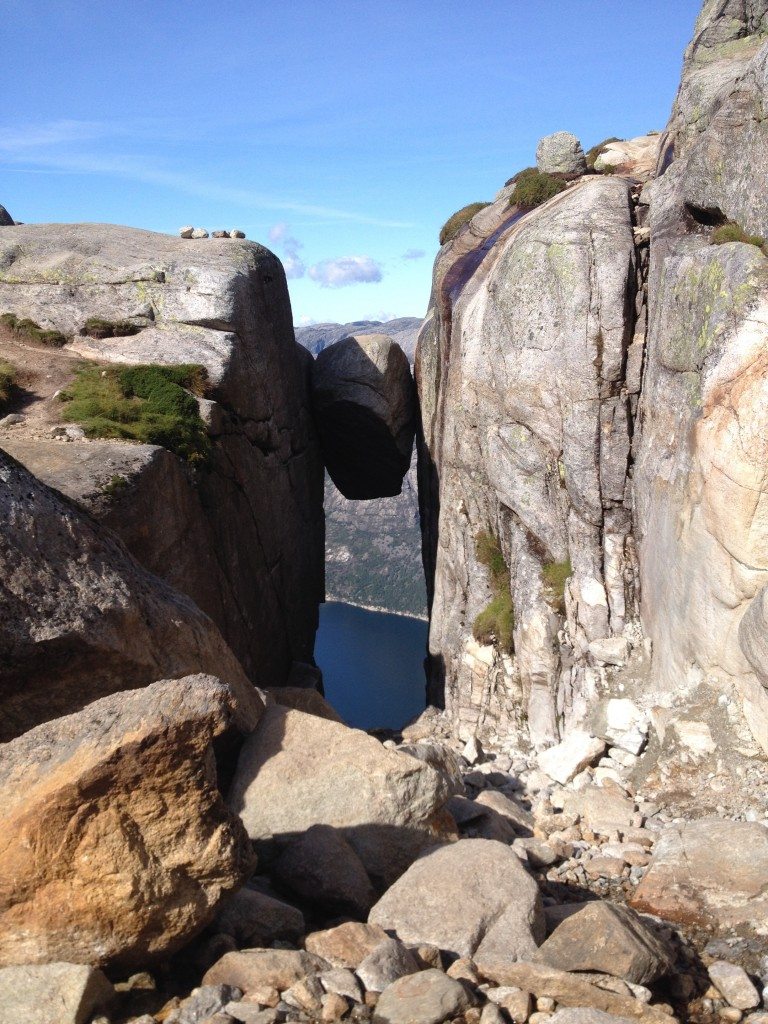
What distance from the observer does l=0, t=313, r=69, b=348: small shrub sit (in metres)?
26.7

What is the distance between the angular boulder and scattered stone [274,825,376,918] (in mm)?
28601

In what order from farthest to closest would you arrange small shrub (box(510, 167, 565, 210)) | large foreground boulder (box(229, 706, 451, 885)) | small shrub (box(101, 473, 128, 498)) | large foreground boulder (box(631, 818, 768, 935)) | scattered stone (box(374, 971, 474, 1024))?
small shrub (box(510, 167, 565, 210)) → small shrub (box(101, 473, 128, 498)) → large foreground boulder (box(229, 706, 451, 885)) → large foreground boulder (box(631, 818, 768, 935)) → scattered stone (box(374, 971, 474, 1024))

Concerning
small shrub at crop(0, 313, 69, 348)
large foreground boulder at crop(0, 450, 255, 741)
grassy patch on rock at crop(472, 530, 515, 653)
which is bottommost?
grassy patch on rock at crop(472, 530, 515, 653)

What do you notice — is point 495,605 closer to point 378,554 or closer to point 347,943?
point 347,943

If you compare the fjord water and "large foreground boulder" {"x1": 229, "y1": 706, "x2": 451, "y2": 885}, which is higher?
"large foreground boulder" {"x1": 229, "y1": 706, "x2": 451, "y2": 885}

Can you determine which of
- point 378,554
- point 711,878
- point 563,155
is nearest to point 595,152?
point 563,155

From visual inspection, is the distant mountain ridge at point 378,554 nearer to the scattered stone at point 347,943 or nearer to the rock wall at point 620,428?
the rock wall at point 620,428

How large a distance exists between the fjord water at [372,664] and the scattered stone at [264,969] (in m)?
52.5

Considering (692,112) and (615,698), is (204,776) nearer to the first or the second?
(615,698)

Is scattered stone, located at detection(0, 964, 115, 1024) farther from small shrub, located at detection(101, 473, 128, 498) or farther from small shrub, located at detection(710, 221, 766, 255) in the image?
small shrub, located at detection(710, 221, 766, 255)

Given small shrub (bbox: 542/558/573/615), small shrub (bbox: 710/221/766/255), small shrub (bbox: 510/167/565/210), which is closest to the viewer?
small shrub (bbox: 710/221/766/255)

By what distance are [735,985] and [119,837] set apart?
5.80 metres

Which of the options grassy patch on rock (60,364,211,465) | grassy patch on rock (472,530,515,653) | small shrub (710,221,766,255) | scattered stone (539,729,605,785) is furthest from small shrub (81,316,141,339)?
scattered stone (539,729,605,785)

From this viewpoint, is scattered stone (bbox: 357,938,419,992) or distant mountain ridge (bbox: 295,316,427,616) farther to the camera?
distant mountain ridge (bbox: 295,316,427,616)
